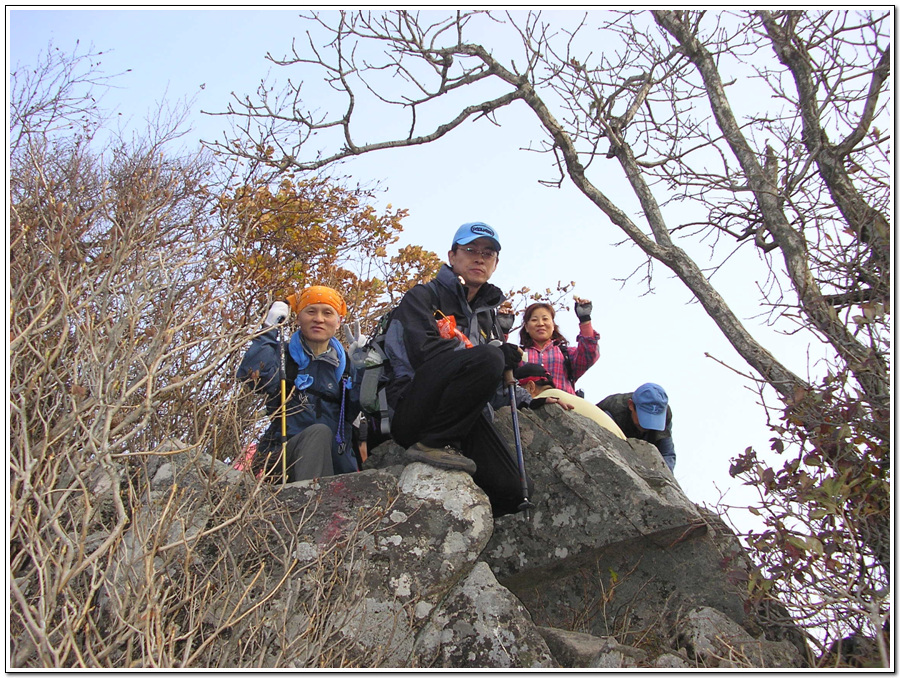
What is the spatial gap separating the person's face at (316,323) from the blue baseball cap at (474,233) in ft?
3.19

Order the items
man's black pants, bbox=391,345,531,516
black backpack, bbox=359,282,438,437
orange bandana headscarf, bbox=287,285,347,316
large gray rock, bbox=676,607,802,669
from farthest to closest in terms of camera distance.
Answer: orange bandana headscarf, bbox=287,285,347,316 → black backpack, bbox=359,282,438,437 → man's black pants, bbox=391,345,531,516 → large gray rock, bbox=676,607,802,669

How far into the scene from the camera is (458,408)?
15.7 ft

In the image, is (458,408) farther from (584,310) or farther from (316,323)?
(584,310)

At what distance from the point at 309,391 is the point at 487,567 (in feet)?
5.33

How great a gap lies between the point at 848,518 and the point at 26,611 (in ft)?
12.4

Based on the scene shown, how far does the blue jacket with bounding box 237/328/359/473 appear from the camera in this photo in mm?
5285

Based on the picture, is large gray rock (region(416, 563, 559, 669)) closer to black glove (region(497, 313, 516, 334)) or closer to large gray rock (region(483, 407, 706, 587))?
large gray rock (region(483, 407, 706, 587))

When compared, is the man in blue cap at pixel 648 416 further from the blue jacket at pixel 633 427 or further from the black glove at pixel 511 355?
the black glove at pixel 511 355

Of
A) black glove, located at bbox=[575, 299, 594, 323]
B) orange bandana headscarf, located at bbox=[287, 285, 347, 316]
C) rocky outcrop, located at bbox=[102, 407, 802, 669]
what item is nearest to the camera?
rocky outcrop, located at bbox=[102, 407, 802, 669]

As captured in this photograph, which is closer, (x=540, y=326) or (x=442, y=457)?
(x=442, y=457)

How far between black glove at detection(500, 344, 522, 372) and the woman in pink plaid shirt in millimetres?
1379

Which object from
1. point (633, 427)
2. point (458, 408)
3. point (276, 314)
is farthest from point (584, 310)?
point (276, 314)

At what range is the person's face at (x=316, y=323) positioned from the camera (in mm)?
5391

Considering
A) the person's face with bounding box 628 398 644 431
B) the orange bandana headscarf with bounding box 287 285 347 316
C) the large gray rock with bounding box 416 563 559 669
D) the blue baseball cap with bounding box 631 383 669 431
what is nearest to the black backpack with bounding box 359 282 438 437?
the orange bandana headscarf with bounding box 287 285 347 316
